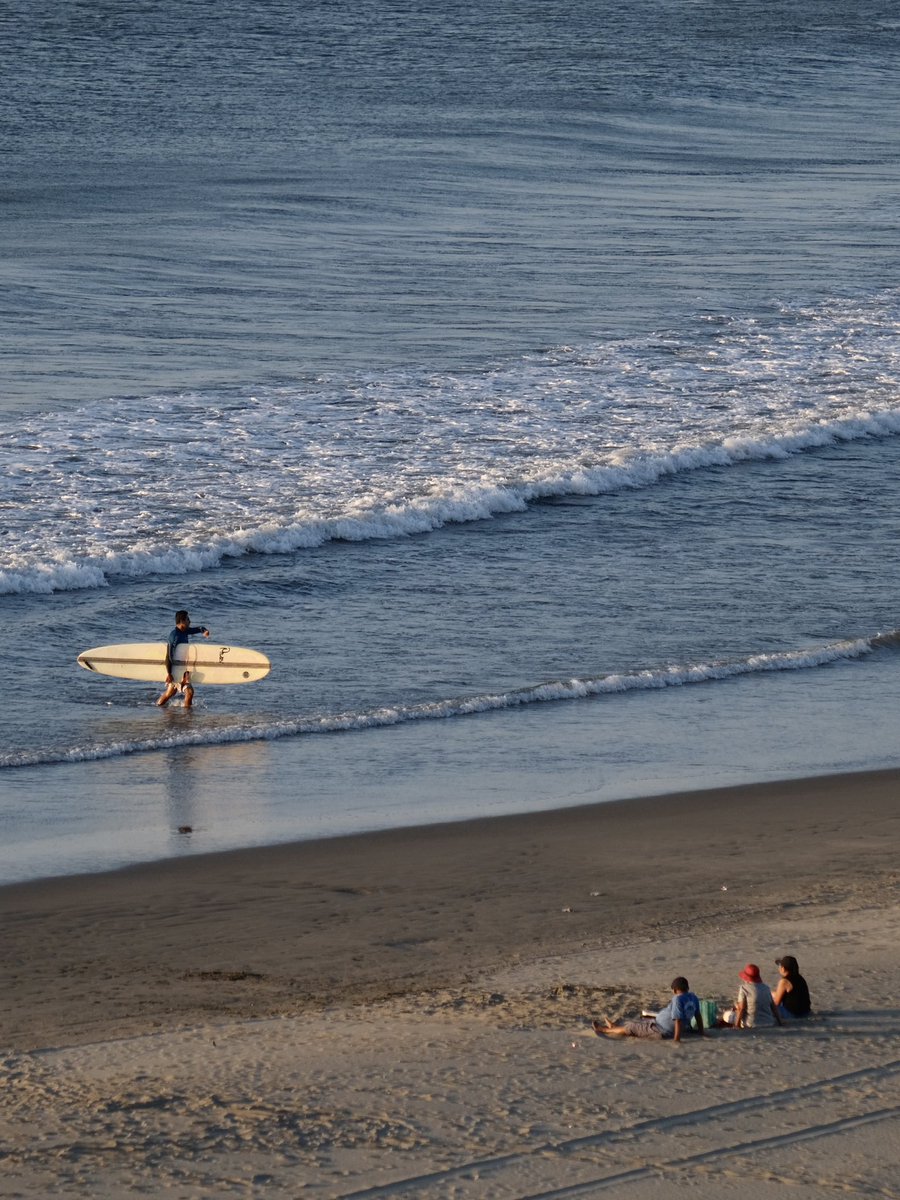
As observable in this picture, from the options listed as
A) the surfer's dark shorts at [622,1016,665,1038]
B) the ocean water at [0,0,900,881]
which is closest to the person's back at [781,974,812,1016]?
the surfer's dark shorts at [622,1016,665,1038]

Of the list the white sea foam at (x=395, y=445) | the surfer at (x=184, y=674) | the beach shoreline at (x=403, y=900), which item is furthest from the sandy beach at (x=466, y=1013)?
the white sea foam at (x=395, y=445)

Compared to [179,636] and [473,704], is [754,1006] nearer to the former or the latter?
[473,704]

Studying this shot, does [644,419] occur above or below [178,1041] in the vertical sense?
above

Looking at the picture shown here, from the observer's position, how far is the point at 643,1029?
906cm

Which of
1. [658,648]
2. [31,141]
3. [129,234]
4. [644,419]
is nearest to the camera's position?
[658,648]

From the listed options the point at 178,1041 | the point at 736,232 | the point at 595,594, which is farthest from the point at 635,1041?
the point at 736,232

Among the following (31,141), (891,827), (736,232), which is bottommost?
(891,827)

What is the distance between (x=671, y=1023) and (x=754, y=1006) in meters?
0.48

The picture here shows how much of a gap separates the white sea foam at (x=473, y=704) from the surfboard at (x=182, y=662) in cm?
76

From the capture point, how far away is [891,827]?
1290 cm

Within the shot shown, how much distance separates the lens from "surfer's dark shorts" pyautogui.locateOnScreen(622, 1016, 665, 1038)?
905cm

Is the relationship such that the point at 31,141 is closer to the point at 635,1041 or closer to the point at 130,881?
the point at 130,881

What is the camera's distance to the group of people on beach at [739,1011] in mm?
9055

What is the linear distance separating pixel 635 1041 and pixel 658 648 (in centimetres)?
836
